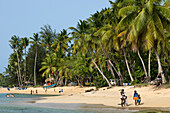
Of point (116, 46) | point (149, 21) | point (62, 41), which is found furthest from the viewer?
point (62, 41)

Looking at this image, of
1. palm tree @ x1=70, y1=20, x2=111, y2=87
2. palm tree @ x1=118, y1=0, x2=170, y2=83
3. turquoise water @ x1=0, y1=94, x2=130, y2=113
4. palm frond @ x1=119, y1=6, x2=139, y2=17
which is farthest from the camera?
palm tree @ x1=70, y1=20, x2=111, y2=87

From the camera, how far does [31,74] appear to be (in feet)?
241

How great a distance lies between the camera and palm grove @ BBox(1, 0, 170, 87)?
22.4 meters

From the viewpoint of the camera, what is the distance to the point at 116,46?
33781 millimetres

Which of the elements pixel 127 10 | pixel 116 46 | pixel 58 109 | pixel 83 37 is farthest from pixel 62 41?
pixel 58 109

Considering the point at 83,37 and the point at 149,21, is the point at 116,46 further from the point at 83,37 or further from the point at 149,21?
the point at 149,21

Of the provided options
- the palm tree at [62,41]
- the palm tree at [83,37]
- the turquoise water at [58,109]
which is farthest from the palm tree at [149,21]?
the palm tree at [62,41]

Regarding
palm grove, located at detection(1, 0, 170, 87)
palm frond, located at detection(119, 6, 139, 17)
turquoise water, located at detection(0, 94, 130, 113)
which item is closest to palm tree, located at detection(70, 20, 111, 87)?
palm grove, located at detection(1, 0, 170, 87)

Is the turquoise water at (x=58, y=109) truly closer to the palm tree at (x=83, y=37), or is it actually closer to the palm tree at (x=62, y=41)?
the palm tree at (x=83, y=37)

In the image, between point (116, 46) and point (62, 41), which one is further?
→ point (62, 41)

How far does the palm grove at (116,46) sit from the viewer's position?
22.4 m

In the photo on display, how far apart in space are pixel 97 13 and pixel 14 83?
190ft

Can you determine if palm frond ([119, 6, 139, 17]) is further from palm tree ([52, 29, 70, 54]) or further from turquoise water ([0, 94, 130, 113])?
palm tree ([52, 29, 70, 54])

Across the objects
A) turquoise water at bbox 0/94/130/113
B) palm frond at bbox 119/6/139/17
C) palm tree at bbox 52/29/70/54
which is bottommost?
turquoise water at bbox 0/94/130/113
